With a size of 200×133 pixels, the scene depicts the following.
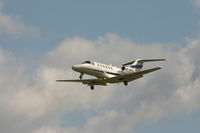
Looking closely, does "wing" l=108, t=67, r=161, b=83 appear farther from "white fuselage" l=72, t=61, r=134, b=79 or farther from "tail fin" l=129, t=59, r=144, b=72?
"tail fin" l=129, t=59, r=144, b=72

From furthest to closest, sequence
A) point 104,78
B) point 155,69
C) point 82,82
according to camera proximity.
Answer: point 82,82
point 104,78
point 155,69

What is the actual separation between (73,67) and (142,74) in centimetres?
1015

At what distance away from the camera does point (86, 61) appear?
62.7 meters

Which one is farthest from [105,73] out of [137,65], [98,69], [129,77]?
[137,65]

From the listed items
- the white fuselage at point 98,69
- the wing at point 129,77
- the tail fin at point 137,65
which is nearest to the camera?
the white fuselage at point 98,69

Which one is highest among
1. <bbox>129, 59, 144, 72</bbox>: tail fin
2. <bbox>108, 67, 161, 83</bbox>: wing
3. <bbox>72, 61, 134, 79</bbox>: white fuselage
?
Result: <bbox>129, 59, 144, 72</bbox>: tail fin

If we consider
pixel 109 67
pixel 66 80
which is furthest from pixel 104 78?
pixel 66 80

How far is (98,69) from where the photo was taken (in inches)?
2495

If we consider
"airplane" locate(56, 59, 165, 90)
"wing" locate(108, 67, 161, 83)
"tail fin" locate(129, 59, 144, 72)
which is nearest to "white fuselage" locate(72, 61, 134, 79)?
"airplane" locate(56, 59, 165, 90)

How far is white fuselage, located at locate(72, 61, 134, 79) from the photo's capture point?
61.0 m

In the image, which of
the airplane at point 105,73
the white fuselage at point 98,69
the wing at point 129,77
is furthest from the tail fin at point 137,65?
the wing at point 129,77

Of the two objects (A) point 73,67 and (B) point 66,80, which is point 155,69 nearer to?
(A) point 73,67

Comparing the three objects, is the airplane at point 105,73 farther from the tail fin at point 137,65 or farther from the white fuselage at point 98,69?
the tail fin at point 137,65

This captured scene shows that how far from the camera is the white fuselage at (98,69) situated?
61000mm
